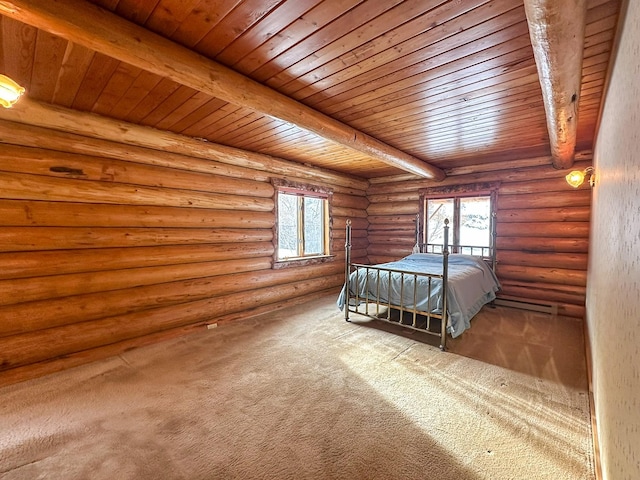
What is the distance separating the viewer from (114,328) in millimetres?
3098

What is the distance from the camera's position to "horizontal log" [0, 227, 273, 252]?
2.58 m

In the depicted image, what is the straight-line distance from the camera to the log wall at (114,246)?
2.59 m

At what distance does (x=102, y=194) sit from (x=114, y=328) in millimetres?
1509

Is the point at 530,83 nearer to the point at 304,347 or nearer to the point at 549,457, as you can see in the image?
the point at 549,457

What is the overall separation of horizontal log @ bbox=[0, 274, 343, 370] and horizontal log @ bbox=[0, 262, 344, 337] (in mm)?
62

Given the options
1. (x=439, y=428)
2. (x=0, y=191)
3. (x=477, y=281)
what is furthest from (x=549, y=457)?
(x=0, y=191)

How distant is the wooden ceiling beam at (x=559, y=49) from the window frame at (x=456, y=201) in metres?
2.69

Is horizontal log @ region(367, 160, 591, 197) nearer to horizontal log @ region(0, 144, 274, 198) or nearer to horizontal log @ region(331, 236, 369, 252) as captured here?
Answer: horizontal log @ region(331, 236, 369, 252)

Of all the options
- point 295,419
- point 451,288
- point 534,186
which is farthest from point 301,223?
point 534,186

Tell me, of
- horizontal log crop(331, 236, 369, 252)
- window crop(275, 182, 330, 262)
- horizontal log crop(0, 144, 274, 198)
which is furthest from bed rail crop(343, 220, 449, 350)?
horizontal log crop(0, 144, 274, 198)

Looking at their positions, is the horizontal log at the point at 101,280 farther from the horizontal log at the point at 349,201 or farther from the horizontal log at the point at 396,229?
the horizontal log at the point at 396,229

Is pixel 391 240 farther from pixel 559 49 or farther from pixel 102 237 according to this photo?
pixel 102 237

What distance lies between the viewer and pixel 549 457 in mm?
1689

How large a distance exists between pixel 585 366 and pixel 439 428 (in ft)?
6.42
